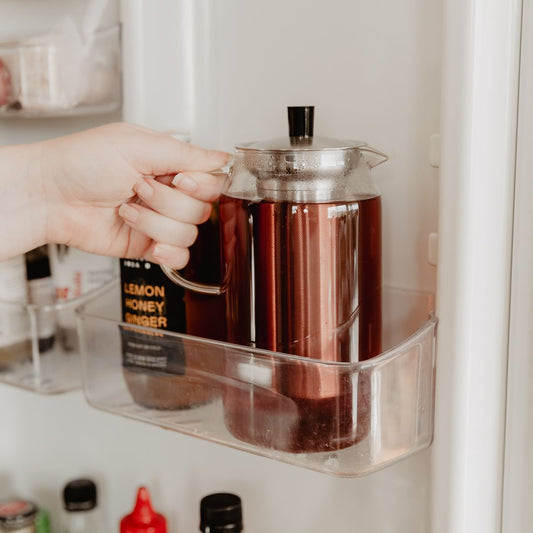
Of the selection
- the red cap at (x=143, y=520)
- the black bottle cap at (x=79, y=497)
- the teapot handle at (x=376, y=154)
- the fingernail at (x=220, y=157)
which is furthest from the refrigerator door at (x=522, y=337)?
the black bottle cap at (x=79, y=497)

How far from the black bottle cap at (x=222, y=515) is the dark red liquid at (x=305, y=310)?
17cm

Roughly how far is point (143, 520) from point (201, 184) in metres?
0.42

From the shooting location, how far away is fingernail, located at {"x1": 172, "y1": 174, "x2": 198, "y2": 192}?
0.67 m

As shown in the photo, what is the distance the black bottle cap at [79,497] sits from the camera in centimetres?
94

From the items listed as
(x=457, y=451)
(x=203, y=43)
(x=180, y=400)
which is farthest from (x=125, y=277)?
(x=457, y=451)

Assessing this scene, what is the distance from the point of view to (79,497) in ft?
3.10

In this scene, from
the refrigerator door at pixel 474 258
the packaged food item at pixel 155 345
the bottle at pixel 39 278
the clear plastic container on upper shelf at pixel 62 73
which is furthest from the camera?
the bottle at pixel 39 278

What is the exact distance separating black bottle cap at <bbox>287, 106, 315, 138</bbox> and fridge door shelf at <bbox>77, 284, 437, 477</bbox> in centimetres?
18

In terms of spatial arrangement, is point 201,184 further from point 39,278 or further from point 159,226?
point 39,278

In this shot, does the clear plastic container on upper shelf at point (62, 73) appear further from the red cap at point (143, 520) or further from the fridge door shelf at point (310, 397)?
the red cap at point (143, 520)

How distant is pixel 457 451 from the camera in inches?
24.6

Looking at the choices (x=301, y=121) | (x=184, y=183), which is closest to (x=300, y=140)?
(x=301, y=121)

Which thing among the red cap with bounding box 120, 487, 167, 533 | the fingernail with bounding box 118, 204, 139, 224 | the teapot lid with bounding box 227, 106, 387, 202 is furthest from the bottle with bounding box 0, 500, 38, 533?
the teapot lid with bounding box 227, 106, 387, 202

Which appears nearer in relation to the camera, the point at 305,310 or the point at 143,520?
the point at 305,310
